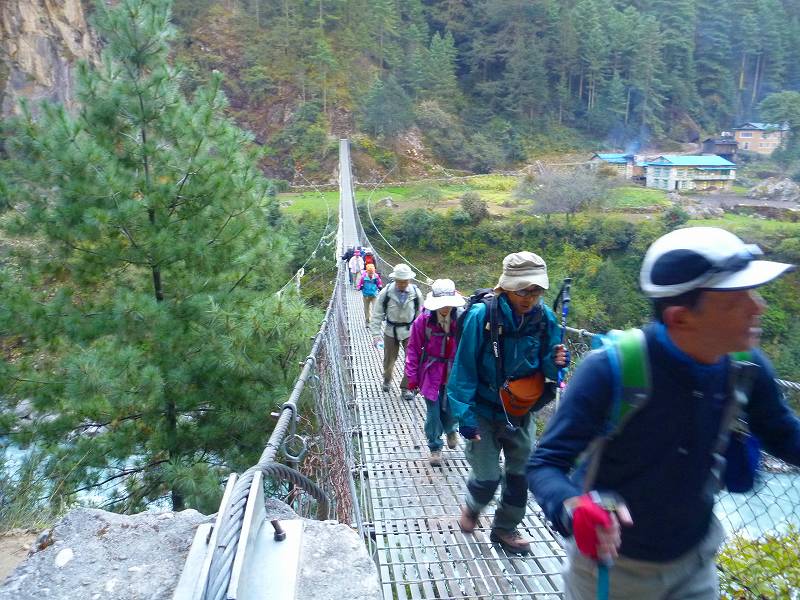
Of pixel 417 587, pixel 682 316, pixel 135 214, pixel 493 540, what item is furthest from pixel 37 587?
pixel 135 214

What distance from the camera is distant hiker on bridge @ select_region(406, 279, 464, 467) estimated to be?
280 centimetres

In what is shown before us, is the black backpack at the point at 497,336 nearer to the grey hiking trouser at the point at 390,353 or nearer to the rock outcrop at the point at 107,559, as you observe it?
the rock outcrop at the point at 107,559

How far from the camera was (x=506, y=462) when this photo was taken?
6.51ft

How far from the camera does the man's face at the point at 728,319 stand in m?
0.82

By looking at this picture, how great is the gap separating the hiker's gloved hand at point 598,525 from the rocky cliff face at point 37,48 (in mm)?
17306

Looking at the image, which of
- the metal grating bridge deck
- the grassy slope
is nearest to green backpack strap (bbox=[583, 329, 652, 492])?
the metal grating bridge deck

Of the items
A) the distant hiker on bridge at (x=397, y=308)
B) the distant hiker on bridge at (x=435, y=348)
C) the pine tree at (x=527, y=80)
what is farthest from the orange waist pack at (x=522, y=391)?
the pine tree at (x=527, y=80)

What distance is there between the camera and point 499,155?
30.6 meters

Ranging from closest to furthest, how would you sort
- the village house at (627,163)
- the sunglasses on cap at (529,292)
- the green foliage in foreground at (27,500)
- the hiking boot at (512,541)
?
1. the sunglasses on cap at (529,292)
2. the hiking boot at (512,541)
3. the green foliage in foreground at (27,500)
4. the village house at (627,163)

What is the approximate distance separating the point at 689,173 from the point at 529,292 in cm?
2781

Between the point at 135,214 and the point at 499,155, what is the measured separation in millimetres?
27899

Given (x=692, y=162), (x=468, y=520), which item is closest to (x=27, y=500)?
(x=468, y=520)

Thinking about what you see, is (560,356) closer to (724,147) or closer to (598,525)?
(598,525)

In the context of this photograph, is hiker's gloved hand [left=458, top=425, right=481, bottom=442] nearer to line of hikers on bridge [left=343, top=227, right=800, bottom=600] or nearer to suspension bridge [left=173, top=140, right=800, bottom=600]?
suspension bridge [left=173, top=140, right=800, bottom=600]
